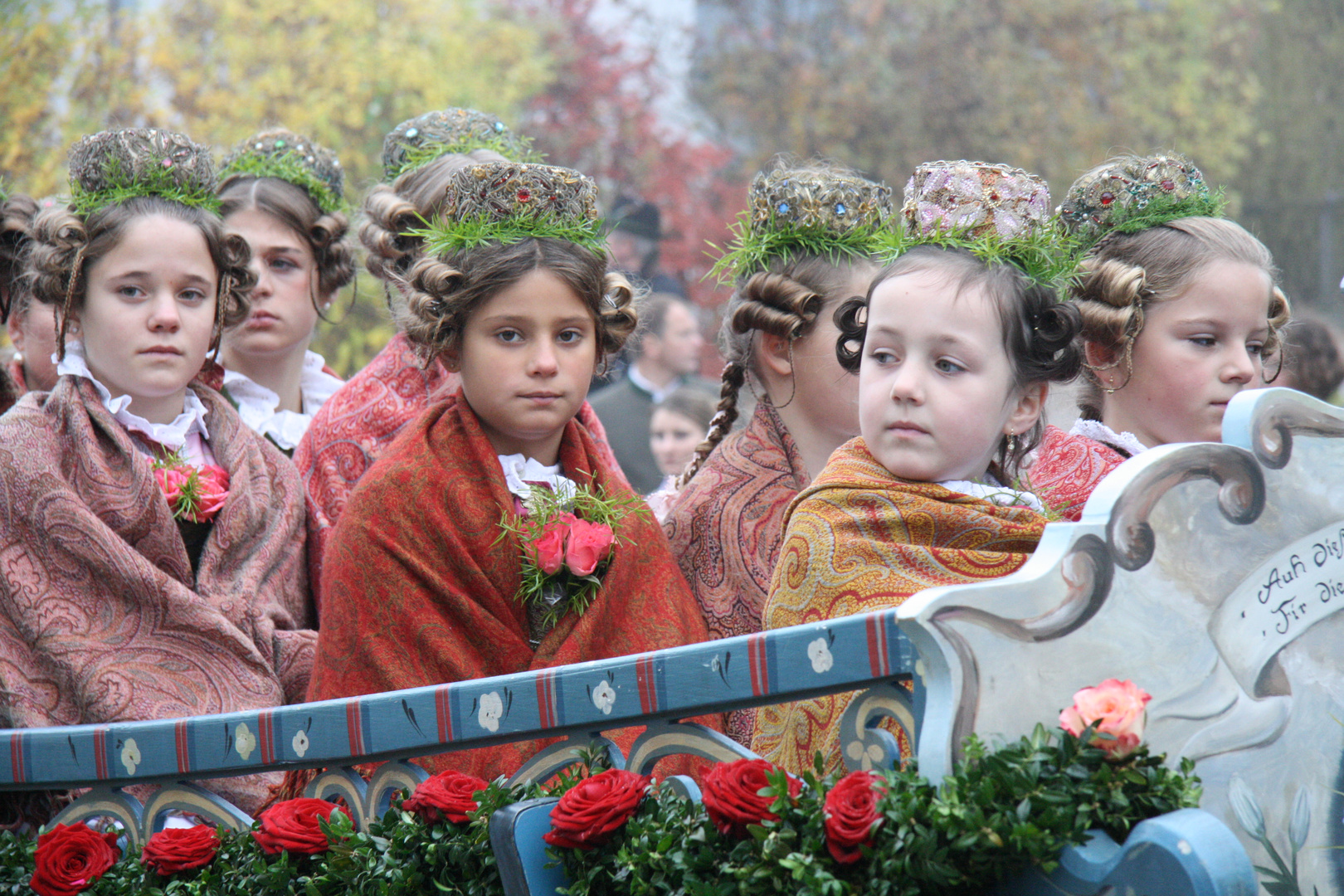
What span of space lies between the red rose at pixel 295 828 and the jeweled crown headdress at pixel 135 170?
5.39ft

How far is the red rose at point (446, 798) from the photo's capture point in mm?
2258

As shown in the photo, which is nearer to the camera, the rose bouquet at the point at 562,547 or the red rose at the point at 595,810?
the red rose at the point at 595,810

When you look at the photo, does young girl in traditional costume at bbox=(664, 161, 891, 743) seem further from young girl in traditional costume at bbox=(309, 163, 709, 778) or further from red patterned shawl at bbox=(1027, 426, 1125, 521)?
red patterned shawl at bbox=(1027, 426, 1125, 521)

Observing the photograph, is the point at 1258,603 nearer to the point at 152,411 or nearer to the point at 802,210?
the point at 802,210

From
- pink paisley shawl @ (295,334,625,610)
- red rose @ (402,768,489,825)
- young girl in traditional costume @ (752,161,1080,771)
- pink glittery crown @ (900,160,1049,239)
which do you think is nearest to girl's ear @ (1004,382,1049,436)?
young girl in traditional costume @ (752,161,1080,771)

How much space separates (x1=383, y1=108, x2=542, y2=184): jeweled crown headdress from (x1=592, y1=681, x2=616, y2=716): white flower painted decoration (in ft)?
7.41

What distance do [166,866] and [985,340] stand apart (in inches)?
68.6

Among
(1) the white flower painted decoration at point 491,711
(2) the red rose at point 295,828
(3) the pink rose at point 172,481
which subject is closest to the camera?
(1) the white flower painted decoration at point 491,711

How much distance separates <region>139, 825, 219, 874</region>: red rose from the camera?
255 cm

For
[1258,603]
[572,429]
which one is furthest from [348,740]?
[1258,603]

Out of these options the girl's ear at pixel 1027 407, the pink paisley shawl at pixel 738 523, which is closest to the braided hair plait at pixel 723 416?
the pink paisley shawl at pixel 738 523

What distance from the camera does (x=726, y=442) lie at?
3.29 meters

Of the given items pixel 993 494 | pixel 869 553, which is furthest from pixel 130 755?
pixel 993 494

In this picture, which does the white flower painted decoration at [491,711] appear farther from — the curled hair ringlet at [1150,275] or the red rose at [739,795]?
the curled hair ringlet at [1150,275]
